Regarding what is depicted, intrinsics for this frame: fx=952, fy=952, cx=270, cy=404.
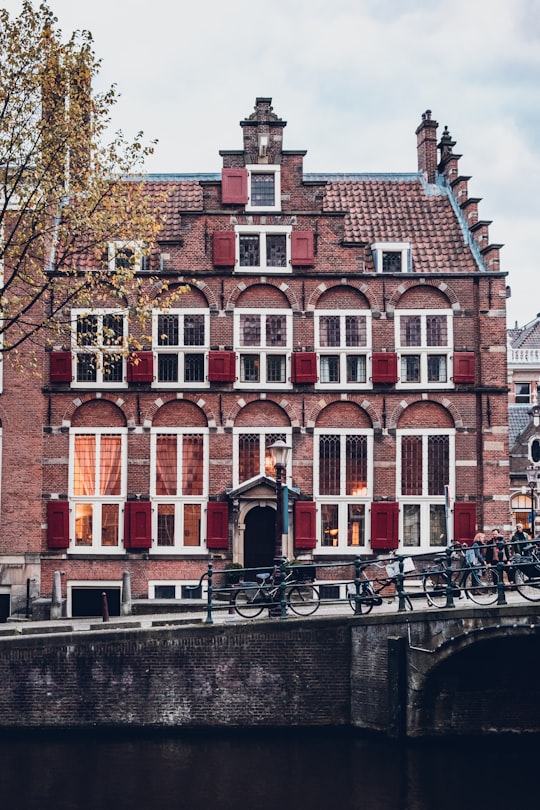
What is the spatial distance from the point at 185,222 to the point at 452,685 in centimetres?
1539

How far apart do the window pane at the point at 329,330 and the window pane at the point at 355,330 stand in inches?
10.1

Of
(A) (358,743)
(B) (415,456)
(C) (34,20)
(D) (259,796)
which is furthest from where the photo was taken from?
(B) (415,456)

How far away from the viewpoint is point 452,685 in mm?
17328

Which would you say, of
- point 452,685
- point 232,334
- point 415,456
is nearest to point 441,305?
point 415,456

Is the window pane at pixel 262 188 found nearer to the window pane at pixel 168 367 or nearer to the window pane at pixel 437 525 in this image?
the window pane at pixel 168 367

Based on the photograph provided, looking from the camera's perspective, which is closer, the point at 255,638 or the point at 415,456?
the point at 255,638

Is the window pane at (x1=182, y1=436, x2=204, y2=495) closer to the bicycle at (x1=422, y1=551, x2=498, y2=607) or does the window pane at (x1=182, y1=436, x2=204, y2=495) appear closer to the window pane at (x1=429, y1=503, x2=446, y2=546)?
the window pane at (x1=429, y1=503, x2=446, y2=546)

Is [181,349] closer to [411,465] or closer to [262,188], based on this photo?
[262,188]

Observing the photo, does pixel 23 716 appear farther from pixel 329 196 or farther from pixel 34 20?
pixel 329 196

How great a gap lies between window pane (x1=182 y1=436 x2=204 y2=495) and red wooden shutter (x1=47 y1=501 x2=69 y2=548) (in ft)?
11.0

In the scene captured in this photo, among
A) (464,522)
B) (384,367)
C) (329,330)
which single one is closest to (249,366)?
(329,330)

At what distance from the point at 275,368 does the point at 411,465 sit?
469cm

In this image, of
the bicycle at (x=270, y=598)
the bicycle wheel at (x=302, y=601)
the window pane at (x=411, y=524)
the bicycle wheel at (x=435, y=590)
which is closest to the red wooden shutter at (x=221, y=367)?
the window pane at (x=411, y=524)

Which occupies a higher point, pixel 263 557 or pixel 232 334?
pixel 232 334
